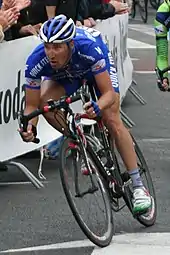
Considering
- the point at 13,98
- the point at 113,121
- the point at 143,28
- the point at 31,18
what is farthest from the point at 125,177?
the point at 143,28

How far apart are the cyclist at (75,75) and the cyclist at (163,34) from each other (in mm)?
2239

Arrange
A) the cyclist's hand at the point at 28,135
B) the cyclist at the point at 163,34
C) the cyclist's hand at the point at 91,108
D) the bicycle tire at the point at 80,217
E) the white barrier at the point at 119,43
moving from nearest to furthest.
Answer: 1. the cyclist's hand at the point at 91,108
2. the bicycle tire at the point at 80,217
3. the cyclist's hand at the point at 28,135
4. the cyclist at the point at 163,34
5. the white barrier at the point at 119,43

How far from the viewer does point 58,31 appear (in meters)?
5.91

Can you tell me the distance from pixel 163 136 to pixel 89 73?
180 inches

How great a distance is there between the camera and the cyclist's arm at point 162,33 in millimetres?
8602

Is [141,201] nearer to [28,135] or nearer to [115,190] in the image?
[115,190]

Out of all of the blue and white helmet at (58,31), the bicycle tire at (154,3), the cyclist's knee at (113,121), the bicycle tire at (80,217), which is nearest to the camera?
the bicycle tire at (80,217)

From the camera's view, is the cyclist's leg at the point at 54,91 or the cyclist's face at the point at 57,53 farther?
the cyclist's leg at the point at 54,91

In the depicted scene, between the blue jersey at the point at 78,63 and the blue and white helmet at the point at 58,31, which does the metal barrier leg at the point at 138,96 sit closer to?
the blue jersey at the point at 78,63

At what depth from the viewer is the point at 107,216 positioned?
20.1 ft

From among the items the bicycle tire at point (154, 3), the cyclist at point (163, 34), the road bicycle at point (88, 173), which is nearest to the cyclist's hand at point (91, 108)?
the road bicycle at point (88, 173)

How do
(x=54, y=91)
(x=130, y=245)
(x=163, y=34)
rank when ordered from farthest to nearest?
(x=163, y=34)
(x=54, y=91)
(x=130, y=245)

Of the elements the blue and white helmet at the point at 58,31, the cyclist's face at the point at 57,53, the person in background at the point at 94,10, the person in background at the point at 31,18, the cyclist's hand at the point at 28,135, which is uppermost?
the blue and white helmet at the point at 58,31

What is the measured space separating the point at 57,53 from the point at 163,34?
295 cm
